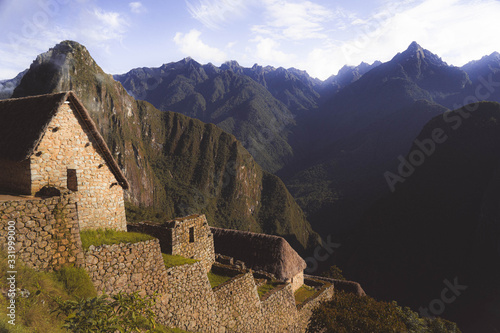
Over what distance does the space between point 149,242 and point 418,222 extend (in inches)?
4068

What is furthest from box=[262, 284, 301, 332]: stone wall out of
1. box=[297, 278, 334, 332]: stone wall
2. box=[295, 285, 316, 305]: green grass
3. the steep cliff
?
the steep cliff

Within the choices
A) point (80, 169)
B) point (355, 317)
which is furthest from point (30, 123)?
point (355, 317)

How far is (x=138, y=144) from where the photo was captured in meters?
144

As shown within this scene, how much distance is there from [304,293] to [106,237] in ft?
69.0

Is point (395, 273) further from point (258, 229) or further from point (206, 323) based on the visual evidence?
point (206, 323)

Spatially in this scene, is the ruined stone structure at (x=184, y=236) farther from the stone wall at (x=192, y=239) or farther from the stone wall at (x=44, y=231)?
the stone wall at (x=44, y=231)

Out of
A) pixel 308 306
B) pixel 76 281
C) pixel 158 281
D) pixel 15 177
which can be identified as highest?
pixel 15 177

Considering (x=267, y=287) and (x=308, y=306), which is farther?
(x=308, y=306)

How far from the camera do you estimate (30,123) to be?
8.48 metres

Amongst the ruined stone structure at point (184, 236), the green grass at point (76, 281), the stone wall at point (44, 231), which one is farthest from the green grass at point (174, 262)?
the stone wall at point (44, 231)

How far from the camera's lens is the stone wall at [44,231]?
623 cm

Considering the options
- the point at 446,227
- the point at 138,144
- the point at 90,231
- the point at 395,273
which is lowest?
the point at 395,273

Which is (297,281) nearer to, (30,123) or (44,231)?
(44,231)

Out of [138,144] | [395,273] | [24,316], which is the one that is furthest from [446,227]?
[138,144]
